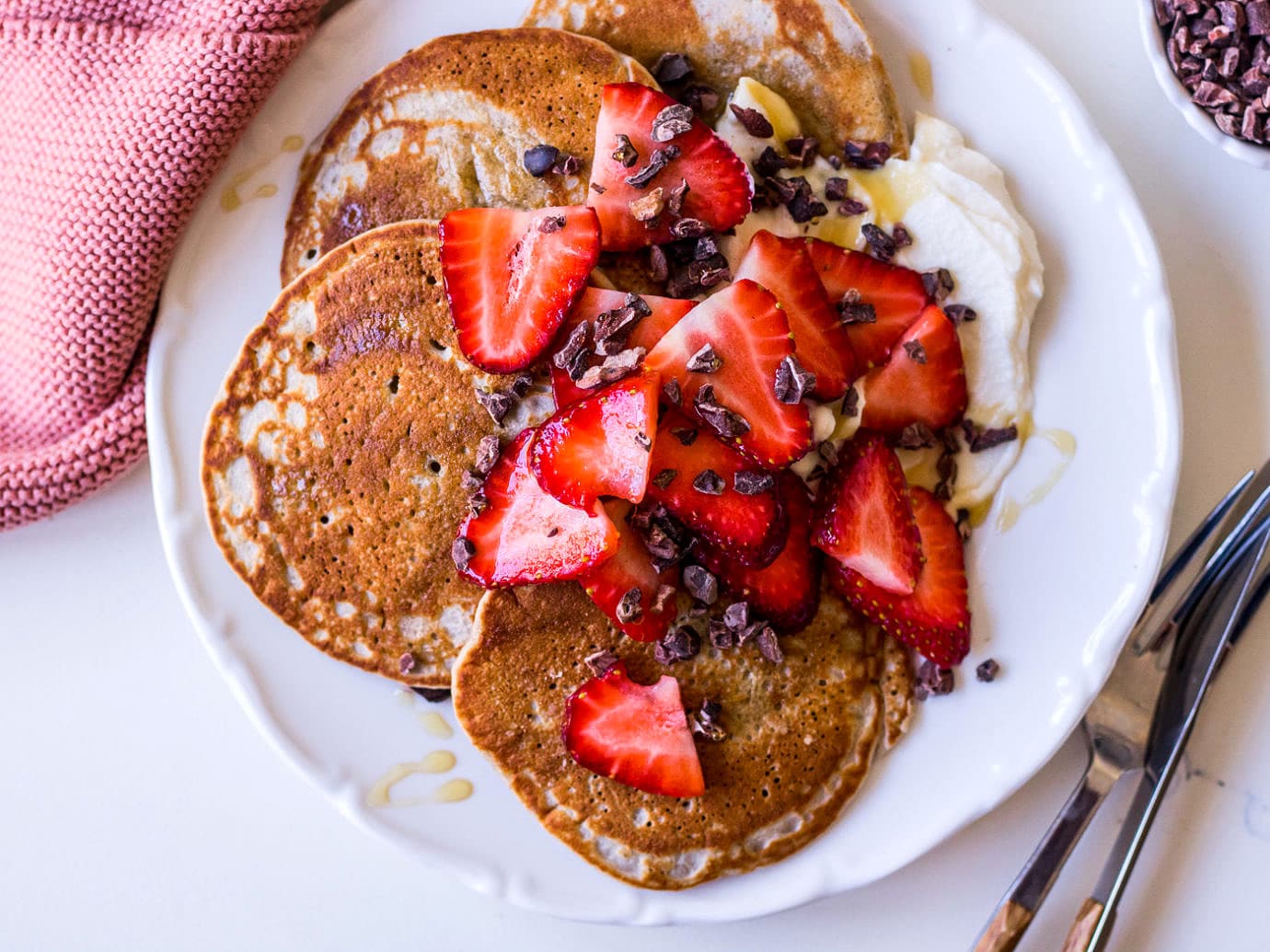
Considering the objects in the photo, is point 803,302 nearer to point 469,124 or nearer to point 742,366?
point 742,366

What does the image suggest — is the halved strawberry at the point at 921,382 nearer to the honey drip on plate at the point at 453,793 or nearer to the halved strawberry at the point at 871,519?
the halved strawberry at the point at 871,519

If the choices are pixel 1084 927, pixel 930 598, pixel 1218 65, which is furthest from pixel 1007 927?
pixel 1218 65

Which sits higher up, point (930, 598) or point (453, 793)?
point (930, 598)

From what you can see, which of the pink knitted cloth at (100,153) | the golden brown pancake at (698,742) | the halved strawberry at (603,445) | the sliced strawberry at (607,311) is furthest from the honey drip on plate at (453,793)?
the pink knitted cloth at (100,153)

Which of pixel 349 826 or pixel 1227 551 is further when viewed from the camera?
pixel 349 826

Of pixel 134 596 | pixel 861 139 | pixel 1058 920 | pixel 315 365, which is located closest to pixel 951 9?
pixel 861 139

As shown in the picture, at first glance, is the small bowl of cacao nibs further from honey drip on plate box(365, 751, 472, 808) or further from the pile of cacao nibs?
honey drip on plate box(365, 751, 472, 808)
